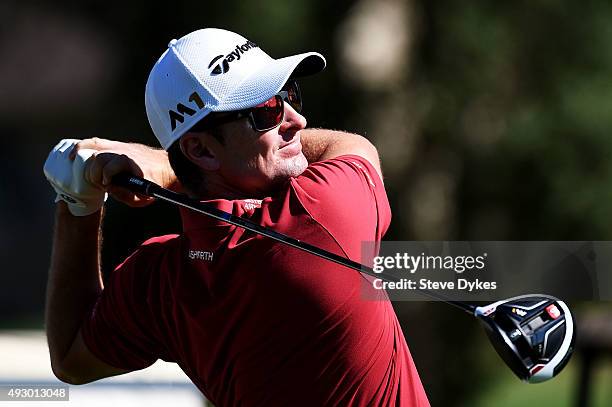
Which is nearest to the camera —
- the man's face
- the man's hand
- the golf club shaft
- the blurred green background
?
the golf club shaft

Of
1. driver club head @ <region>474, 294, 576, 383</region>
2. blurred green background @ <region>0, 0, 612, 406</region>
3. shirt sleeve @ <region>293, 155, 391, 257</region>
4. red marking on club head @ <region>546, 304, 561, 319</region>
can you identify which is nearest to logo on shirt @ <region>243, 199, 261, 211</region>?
shirt sleeve @ <region>293, 155, 391, 257</region>

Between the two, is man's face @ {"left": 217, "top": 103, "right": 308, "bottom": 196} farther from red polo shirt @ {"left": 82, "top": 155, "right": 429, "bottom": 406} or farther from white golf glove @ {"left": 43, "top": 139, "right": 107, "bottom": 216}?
white golf glove @ {"left": 43, "top": 139, "right": 107, "bottom": 216}

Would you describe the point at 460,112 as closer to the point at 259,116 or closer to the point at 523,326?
the point at 259,116

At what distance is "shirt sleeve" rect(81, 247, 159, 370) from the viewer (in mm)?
3432

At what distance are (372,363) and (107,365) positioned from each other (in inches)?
35.1

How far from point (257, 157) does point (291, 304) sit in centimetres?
48

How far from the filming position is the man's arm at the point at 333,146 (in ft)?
11.7

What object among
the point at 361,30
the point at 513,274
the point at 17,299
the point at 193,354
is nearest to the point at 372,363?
the point at 193,354

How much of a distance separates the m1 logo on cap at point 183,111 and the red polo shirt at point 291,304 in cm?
27

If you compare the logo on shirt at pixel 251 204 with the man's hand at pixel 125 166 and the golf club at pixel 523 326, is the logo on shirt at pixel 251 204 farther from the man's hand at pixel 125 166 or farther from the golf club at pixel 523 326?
the man's hand at pixel 125 166

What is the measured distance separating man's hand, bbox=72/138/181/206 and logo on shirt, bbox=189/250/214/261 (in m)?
0.37

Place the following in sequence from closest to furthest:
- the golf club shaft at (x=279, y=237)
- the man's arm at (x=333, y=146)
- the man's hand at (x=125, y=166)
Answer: the golf club shaft at (x=279, y=237) < the man's hand at (x=125, y=166) < the man's arm at (x=333, y=146)

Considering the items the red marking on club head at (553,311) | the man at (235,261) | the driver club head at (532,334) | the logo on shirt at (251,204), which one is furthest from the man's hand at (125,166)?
the red marking on club head at (553,311)

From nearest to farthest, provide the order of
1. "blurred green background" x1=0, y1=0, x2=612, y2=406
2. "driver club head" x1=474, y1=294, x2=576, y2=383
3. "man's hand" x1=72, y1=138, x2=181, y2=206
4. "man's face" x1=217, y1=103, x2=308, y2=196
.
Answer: "driver club head" x1=474, y1=294, x2=576, y2=383, "man's face" x1=217, y1=103, x2=308, y2=196, "man's hand" x1=72, y1=138, x2=181, y2=206, "blurred green background" x1=0, y1=0, x2=612, y2=406
